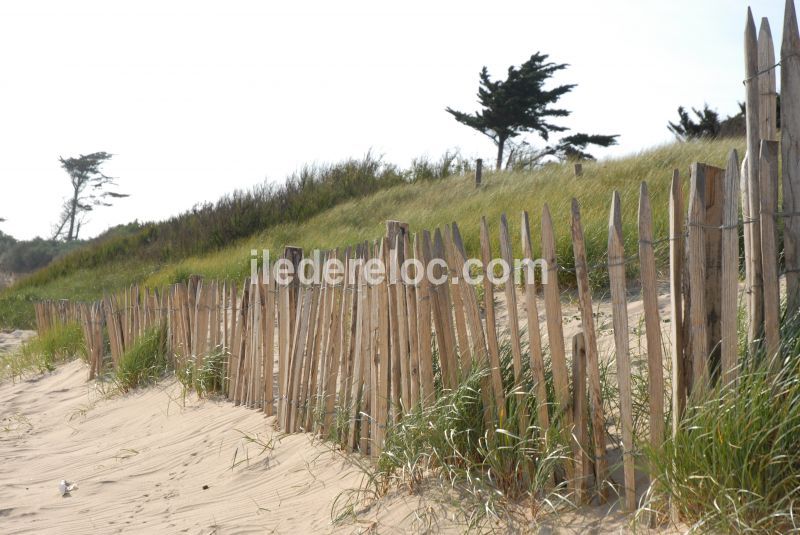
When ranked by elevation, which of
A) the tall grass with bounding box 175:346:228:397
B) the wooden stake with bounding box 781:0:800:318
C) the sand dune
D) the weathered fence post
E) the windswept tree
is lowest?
the sand dune

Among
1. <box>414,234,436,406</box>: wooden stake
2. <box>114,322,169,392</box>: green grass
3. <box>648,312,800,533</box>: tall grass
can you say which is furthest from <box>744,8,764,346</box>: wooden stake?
<box>114,322,169,392</box>: green grass

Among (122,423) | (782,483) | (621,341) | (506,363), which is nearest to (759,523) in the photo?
(782,483)

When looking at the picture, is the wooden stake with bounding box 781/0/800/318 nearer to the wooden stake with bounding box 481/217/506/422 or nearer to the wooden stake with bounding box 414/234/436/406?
the wooden stake with bounding box 481/217/506/422

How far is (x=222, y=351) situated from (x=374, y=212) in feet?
24.9

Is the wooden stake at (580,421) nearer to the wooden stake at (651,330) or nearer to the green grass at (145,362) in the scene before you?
the wooden stake at (651,330)

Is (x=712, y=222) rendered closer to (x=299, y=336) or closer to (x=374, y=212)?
(x=299, y=336)

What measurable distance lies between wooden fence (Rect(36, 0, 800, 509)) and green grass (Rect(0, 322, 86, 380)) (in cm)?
Answer: 531

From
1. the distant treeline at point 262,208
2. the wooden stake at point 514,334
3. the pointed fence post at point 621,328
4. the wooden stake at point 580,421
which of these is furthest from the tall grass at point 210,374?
the distant treeline at point 262,208

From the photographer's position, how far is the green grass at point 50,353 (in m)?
9.93

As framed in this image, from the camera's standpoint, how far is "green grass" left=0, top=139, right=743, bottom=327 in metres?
7.25

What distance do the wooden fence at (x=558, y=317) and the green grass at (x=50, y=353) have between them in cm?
531

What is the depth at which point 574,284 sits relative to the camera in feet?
20.7

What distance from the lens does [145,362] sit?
7367 millimetres

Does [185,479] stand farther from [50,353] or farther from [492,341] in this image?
[50,353]
